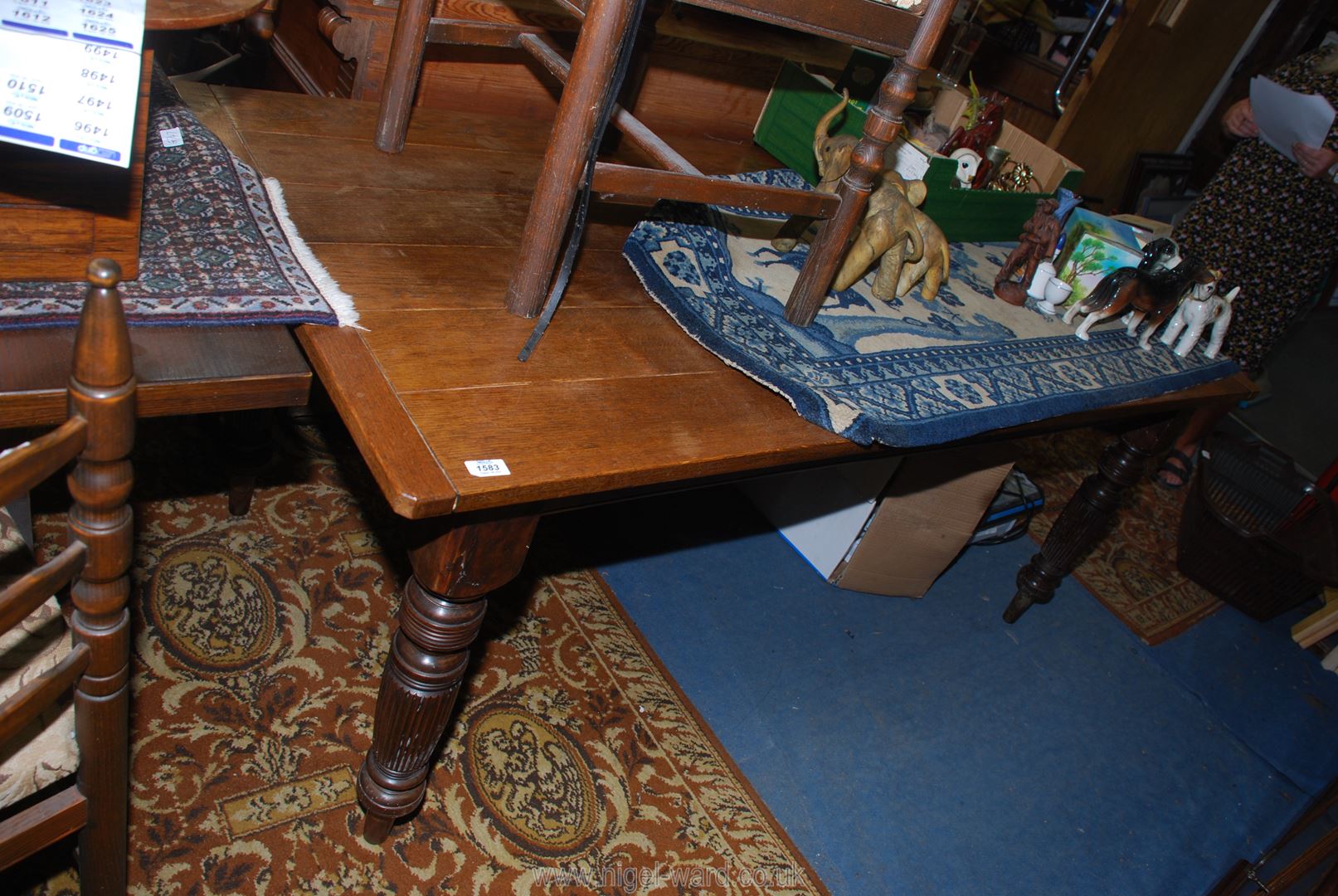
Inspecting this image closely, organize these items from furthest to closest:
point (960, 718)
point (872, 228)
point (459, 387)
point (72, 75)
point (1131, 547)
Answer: point (1131, 547)
point (960, 718)
point (872, 228)
point (459, 387)
point (72, 75)

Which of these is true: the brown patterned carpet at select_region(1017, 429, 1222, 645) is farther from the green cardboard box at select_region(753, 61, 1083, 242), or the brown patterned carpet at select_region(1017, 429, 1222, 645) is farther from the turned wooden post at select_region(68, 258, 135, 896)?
the turned wooden post at select_region(68, 258, 135, 896)

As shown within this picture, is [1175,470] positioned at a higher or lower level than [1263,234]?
lower

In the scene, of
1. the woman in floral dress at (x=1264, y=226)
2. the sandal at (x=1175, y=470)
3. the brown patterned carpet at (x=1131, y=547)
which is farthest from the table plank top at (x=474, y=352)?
the sandal at (x=1175, y=470)

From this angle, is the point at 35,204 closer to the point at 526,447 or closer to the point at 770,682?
the point at 526,447

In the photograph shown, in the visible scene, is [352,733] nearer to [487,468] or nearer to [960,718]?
[487,468]

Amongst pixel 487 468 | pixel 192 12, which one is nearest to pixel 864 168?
pixel 487 468

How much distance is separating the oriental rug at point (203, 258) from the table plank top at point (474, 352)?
0.04 meters

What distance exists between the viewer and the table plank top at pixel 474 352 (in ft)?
3.34

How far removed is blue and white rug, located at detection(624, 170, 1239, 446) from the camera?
1337 mm

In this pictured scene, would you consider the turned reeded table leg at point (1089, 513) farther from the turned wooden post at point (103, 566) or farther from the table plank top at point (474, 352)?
the turned wooden post at point (103, 566)

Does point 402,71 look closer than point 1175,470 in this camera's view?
Yes

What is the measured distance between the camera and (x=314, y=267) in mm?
1195

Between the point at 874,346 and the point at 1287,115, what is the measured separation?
2.17 meters

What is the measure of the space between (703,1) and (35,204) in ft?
2.50
